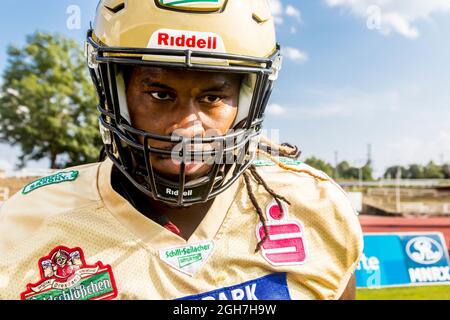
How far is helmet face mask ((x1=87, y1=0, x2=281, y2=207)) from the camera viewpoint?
118cm

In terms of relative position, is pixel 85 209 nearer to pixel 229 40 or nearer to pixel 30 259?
pixel 30 259

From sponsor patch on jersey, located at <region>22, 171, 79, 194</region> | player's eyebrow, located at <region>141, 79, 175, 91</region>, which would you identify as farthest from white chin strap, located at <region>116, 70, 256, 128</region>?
sponsor patch on jersey, located at <region>22, 171, 79, 194</region>

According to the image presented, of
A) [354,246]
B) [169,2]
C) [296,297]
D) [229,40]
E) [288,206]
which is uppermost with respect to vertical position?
[169,2]

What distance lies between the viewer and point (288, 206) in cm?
146

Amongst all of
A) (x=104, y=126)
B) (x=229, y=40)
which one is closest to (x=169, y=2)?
(x=229, y=40)

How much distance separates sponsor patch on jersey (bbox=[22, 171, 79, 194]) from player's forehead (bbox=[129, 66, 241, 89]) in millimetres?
412

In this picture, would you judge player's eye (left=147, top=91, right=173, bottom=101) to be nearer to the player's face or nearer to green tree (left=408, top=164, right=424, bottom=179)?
the player's face

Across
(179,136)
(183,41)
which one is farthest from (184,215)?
(183,41)

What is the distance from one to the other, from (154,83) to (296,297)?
740 millimetres

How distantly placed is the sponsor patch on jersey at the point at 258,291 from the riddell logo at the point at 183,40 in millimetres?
672

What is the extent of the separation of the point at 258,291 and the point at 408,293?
4230 mm

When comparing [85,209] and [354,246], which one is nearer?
[85,209]

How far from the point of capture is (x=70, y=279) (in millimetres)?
1243
